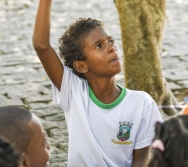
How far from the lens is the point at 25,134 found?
297 cm

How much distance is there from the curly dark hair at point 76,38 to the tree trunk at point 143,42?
6.84 feet

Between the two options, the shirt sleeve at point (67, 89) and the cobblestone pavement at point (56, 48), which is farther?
the cobblestone pavement at point (56, 48)

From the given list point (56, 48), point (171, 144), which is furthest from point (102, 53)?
point (56, 48)

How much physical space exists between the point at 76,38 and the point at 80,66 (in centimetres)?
17

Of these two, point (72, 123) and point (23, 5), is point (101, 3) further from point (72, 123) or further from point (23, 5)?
point (72, 123)

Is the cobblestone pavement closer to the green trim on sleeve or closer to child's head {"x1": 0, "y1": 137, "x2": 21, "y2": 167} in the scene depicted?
the green trim on sleeve

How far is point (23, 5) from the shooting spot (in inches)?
517

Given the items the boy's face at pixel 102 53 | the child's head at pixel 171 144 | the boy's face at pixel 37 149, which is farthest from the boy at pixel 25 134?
A: the boy's face at pixel 102 53

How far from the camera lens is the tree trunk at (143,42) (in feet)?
19.5

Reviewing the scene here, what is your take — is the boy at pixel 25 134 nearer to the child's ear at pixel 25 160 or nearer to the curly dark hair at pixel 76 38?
the child's ear at pixel 25 160

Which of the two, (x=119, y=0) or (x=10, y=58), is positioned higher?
(x=119, y=0)

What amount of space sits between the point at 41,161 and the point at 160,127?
0.79 meters

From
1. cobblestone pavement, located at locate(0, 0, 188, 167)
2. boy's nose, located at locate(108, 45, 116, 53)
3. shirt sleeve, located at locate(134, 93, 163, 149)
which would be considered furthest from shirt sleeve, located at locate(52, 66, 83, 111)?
cobblestone pavement, located at locate(0, 0, 188, 167)

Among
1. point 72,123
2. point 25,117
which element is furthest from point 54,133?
point 25,117
